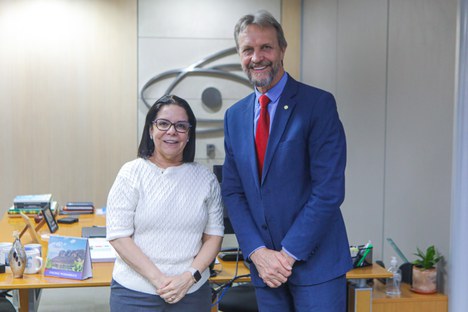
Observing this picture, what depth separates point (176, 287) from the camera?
2.08 meters

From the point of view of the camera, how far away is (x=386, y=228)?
407 centimetres

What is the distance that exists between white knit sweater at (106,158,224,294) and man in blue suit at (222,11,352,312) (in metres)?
0.19

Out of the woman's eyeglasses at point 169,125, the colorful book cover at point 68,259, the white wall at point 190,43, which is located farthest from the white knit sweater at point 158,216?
the white wall at point 190,43

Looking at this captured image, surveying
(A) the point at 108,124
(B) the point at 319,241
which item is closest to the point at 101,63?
(A) the point at 108,124

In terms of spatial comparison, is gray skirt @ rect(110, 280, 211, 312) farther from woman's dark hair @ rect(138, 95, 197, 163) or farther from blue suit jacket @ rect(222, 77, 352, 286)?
woman's dark hair @ rect(138, 95, 197, 163)

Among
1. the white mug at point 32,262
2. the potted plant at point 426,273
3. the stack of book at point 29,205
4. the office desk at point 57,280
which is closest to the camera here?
the office desk at point 57,280

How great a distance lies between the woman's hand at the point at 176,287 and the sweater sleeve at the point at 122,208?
23 cm

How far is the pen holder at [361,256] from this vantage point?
9.52 feet

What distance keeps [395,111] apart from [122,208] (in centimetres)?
240

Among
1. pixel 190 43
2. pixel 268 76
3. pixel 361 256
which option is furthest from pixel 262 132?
pixel 190 43

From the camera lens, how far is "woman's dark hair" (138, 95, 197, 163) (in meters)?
2.23

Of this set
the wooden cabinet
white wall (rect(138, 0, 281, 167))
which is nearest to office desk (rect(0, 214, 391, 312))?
the wooden cabinet

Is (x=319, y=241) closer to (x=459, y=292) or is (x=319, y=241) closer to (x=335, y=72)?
(x=459, y=292)

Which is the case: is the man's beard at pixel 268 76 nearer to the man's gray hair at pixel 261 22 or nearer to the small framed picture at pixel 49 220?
the man's gray hair at pixel 261 22
